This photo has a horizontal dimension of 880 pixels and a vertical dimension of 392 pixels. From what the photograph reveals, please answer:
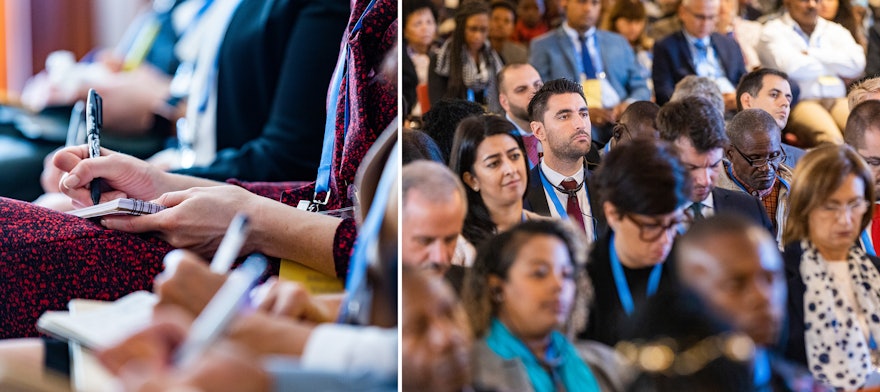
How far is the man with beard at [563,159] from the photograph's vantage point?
101 centimetres

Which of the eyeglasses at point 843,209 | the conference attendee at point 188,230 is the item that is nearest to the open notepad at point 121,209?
the conference attendee at point 188,230

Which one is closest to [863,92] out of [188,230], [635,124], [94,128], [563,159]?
[635,124]

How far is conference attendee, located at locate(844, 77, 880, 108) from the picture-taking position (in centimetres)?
117

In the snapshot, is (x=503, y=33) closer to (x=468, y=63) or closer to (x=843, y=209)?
(x=468, y=63)

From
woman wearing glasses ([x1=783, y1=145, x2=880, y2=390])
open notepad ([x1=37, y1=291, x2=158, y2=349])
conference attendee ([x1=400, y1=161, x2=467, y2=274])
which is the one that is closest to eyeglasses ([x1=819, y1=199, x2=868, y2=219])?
woman wearing glasses ([x1=783, y1=145, x2=880, y2=390])

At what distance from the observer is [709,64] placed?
129 centimetres

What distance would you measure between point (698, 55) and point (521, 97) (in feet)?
1.23

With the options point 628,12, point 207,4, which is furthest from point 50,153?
point 628,12

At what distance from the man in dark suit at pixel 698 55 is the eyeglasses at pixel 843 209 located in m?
→ 0.17

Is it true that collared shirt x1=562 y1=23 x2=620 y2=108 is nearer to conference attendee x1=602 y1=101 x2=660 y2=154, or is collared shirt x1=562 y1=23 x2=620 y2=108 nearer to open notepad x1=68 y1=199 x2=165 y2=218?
conference attendee x1=602 y1=101 x2=660 y2=154

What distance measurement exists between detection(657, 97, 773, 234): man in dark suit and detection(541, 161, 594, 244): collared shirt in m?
0.11

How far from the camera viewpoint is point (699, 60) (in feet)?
4.35

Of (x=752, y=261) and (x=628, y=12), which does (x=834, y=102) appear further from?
(x=628, y=12)

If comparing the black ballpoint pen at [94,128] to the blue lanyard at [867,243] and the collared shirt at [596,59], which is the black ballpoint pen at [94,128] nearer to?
the collared shirt at [596,59]
